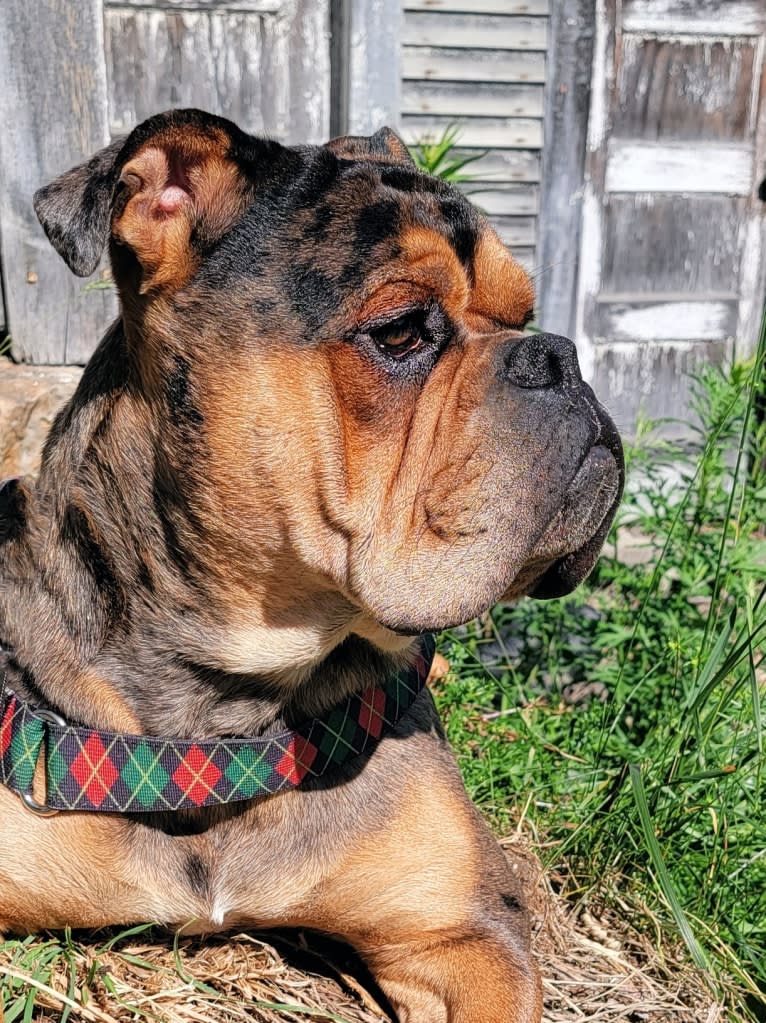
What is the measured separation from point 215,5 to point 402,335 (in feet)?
13.6

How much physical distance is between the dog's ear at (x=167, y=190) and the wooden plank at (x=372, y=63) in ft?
12.2

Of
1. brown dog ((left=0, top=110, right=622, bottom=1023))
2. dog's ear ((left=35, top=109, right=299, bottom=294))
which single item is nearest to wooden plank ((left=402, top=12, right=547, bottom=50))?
brown dog ((left=0, top=110, right=622, bottom=1023))

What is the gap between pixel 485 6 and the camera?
6.34 metres

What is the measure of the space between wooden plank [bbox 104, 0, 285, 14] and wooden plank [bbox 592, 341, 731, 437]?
270 cm

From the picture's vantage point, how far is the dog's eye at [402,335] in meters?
2.37

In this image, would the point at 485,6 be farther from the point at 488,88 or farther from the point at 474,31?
the point at 488,88

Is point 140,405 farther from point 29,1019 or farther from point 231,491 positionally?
point 29,1019

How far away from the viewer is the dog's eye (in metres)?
2.37

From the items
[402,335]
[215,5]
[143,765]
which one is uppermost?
[215,5]

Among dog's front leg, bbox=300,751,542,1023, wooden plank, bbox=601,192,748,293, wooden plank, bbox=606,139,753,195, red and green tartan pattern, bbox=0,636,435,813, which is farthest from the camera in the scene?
wooden plank, bbox=601,192,748,293

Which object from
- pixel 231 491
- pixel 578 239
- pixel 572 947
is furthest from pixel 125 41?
pixel 572 947

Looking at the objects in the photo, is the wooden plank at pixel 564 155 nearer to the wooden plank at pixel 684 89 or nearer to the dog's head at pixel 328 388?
the wooden plank at pixel 684 89

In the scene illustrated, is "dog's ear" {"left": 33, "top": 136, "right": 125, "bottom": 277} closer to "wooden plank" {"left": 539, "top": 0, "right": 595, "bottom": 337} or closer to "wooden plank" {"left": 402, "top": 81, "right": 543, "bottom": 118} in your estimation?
"wooden plank" {"left": 402, "top": 81, "right": 543, "bottom": 118}

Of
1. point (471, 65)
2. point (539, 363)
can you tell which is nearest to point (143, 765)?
point (539, 363)
